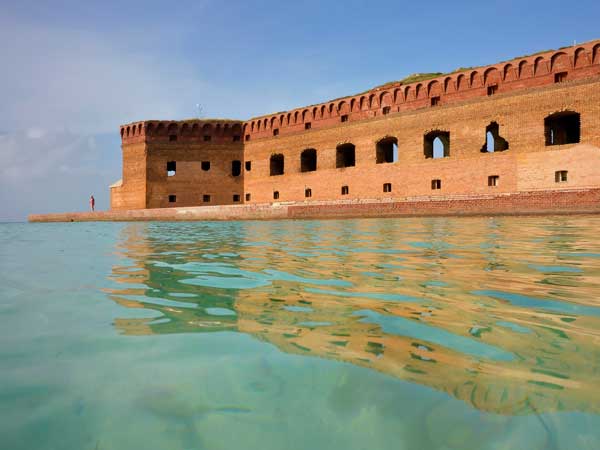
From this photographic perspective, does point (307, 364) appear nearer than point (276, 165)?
Yes

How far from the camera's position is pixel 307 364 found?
61.3 inches

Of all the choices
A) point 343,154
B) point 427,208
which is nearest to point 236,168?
point 343,154

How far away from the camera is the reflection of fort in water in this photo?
141cm

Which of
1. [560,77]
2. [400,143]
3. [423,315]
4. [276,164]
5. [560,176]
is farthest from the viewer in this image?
[276,164]

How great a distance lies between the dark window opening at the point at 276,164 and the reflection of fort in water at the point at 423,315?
2325 centimetres

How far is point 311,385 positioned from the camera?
4.59ft

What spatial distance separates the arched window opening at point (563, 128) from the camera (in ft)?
62.7

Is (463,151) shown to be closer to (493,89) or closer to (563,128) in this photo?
(493,89)

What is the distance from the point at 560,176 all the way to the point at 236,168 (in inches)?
746

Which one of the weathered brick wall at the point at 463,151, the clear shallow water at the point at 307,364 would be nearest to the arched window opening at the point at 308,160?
the weathered brick wall at the point at 463,151

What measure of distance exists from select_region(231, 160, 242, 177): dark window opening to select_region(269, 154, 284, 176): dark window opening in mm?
3012

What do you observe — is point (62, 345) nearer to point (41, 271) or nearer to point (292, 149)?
point (41, 271)

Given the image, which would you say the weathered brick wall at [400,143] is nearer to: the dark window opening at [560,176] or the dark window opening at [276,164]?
the dark window opening at [560,176]

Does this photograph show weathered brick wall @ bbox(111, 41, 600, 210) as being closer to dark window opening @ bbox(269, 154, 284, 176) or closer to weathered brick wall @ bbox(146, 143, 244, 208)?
weathered brick wall @ bbox(146, 143, 244, 208)
